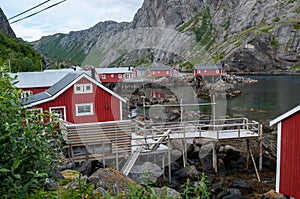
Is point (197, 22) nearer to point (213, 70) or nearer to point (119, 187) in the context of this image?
point (213, 70)

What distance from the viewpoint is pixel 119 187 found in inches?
244

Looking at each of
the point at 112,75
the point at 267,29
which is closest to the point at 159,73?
the point at 112,75

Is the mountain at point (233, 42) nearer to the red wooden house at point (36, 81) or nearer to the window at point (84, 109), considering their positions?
the red wooden house at point (36, 81)

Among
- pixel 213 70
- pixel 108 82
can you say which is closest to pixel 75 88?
pixel 108 82

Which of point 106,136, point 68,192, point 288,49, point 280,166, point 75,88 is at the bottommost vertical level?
point 280,166

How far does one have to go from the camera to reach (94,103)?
1941 cm

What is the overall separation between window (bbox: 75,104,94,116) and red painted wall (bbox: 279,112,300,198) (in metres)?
A: 11.6

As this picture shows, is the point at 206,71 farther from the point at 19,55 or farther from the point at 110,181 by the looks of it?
the point at 110,181

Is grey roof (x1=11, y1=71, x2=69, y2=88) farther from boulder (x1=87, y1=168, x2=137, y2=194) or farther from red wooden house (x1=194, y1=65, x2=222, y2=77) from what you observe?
red wooden house (x1=194, y1=65, x2=222, y2=77)

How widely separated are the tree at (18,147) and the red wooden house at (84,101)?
15.6 meters

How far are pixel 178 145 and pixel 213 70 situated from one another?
195ft

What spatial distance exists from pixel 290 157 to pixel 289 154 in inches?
5.1

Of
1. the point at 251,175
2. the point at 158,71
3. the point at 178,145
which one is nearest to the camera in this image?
the point at 251,175

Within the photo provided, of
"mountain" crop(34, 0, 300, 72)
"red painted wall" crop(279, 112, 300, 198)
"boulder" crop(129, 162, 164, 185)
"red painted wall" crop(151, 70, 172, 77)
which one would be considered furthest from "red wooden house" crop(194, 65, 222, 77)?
"red painted wall" crop(279, 112, 300, 198)
